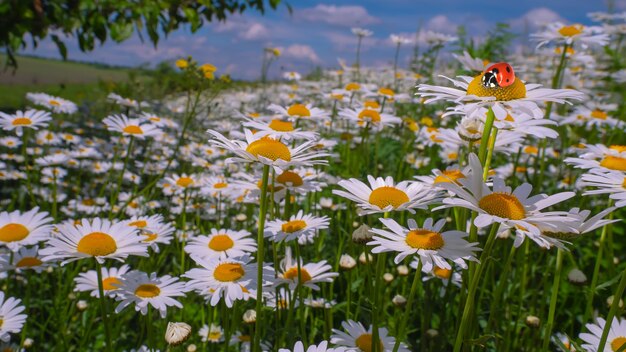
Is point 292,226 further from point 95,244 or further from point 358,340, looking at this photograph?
point 95,244

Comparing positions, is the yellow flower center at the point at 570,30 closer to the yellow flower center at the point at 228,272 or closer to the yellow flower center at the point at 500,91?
the yellow flower center at the point at 500,91

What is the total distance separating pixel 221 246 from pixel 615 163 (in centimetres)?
164

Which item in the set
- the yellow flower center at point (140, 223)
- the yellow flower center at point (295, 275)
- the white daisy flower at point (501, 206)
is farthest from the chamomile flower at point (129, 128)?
the white daisy flower at point (501, 206)

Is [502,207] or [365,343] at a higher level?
[502,207]

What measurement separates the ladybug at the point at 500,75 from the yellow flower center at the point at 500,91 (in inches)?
1.0

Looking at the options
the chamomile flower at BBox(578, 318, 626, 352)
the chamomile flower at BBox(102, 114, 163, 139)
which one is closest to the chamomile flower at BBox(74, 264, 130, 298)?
the chamomile flower at BBox(102, 114, 163, 139)

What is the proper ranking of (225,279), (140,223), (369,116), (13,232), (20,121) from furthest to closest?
(20,121)
(369,116)
(140,223)
(13,232)
(225,279)

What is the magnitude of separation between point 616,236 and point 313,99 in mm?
3730

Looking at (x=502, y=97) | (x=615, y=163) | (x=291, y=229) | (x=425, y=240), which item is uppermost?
(x=502, y=97)

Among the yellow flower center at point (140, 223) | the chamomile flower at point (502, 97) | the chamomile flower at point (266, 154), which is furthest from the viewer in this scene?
the yellow flower center at point (140, 223)

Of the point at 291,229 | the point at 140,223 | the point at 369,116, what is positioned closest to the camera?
the point at 291,229

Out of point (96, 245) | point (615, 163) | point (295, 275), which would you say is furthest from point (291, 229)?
point (615, 163)

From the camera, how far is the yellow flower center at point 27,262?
1.97 m

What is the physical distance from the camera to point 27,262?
6.56ft
